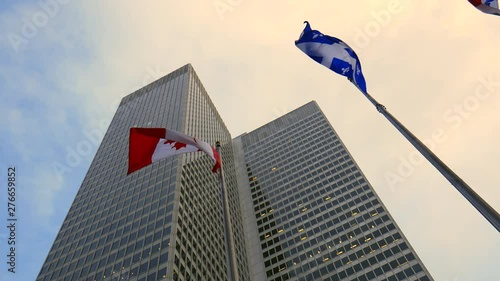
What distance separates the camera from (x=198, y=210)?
83750mm

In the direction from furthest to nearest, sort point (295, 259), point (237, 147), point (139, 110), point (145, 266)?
point (237, 147) < point (139, 110) < point (295, 259) < point (145, 266)

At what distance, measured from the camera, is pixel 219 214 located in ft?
319

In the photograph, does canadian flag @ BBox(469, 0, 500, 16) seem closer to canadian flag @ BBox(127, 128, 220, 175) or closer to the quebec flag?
the quebec flag

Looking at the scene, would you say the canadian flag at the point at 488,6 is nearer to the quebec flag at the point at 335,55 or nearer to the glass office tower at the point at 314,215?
the quebec flag at the point at 335,55

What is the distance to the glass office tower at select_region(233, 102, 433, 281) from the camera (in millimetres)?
87625

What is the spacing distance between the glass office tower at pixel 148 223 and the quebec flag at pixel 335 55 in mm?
41843

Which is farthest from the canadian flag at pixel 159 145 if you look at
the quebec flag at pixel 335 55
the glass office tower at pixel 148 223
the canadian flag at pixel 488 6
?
the glass office tower at pixel 148 223

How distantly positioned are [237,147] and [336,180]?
55.9 metres

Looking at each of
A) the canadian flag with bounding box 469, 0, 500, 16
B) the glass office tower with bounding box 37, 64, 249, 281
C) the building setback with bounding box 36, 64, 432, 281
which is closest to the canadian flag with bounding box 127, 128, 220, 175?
the canadian flag with bounding box 469, 0, 500, 16

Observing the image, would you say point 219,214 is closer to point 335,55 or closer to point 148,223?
point 148,223

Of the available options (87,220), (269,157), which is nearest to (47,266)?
(87,220)

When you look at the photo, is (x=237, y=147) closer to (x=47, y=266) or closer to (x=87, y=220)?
(x=87, y=220)

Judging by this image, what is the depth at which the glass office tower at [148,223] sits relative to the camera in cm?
6512

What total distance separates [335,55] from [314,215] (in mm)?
83791
